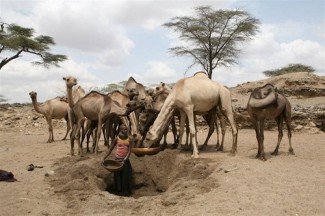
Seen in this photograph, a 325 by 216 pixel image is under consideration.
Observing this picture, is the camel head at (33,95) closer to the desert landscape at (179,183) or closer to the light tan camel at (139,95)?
the desert landscape at (179,183)

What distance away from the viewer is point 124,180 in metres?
9.44

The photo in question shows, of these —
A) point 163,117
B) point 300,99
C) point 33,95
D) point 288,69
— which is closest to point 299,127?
point 300,99

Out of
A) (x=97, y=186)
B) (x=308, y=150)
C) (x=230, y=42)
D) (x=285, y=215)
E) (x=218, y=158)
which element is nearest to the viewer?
(x=285, y=215)

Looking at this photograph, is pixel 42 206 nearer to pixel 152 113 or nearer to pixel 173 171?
pixel 173 171

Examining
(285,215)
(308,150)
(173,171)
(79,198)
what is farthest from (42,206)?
(308,150)

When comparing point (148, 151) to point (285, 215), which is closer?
point (285, 215)

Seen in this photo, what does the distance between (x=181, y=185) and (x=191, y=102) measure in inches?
106

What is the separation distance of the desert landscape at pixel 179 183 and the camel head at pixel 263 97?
Result: 4.29ft

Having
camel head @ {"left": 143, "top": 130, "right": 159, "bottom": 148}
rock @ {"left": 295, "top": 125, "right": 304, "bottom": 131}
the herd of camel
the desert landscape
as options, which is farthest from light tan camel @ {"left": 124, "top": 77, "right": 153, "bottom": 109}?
rock @ {"left": 295, "top": 125, "right": 304, "bottom": 131}

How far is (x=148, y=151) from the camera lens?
10.3 meters

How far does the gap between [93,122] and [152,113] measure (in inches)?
79.1

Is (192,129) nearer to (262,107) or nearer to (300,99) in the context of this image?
(262,107)

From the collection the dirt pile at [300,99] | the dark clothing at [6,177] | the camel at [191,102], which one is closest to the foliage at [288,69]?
the dirt pile at [300,99]

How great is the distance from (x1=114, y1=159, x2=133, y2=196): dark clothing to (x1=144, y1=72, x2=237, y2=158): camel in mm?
1084
